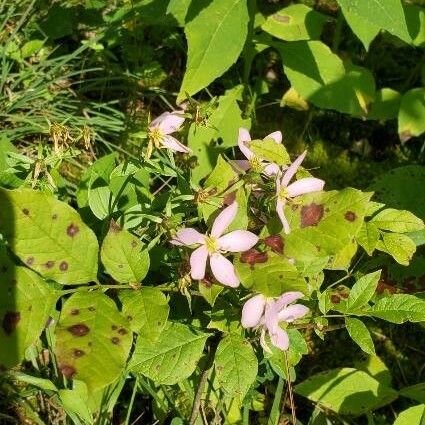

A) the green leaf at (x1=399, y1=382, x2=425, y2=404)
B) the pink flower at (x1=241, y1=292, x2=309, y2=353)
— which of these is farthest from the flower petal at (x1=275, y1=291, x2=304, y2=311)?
the green leaf at (x1=399, y1=382, x2=425, y2=404)

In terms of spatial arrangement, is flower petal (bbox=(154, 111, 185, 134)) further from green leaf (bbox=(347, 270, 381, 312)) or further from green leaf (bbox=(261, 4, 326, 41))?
green leaf (bbox=(261, 4, 326, 41))

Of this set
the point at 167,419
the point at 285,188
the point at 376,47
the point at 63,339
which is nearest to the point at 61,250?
the point at 63,339

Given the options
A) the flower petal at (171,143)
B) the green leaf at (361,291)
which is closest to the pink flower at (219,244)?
the flower petal at (171,143)

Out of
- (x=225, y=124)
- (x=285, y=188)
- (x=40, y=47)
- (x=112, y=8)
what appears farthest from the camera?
(x=112, y=8)

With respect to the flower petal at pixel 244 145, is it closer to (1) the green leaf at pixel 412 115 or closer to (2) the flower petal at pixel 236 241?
(2) the flower petal at pixel 236 241

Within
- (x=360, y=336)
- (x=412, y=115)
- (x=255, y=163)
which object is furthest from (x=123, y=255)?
(x=412, y=115)

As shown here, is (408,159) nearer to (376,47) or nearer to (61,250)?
(376,47)
